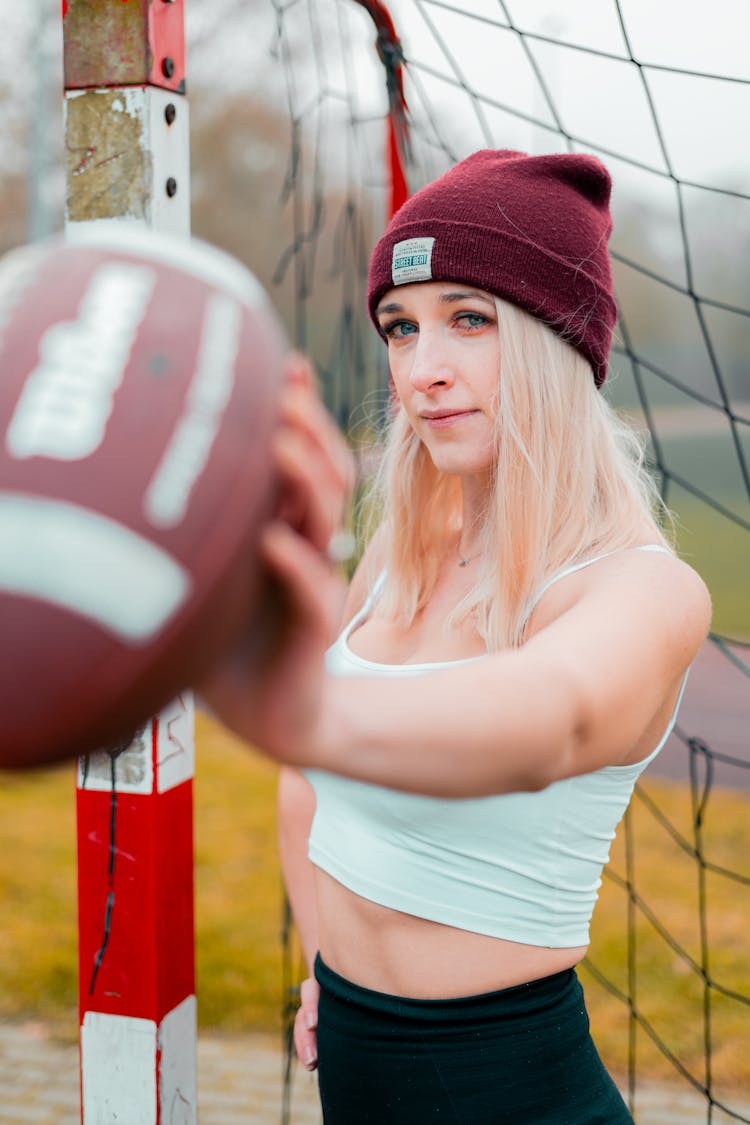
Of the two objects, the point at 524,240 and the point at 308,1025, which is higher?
the point at 524,240

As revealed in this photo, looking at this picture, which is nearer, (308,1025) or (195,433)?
(195,433)

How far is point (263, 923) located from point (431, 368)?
2.89 metres

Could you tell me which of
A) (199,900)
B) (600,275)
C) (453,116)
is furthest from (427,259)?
(453,116)

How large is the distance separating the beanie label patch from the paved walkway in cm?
221

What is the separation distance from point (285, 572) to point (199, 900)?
3.49m

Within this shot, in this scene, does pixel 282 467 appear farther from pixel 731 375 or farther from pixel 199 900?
pixel 731 375

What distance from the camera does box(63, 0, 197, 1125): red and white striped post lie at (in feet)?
5.10

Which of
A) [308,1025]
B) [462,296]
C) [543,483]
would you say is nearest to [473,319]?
[462,296]

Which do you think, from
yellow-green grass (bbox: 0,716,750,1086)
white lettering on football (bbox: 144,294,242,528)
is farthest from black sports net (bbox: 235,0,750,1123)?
white lettering on football (bbox: 144,294,242,528)

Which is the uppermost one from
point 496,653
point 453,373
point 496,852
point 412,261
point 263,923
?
point 412,261

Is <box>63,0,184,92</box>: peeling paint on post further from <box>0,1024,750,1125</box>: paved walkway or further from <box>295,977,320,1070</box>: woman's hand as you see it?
<box>0,1024,750,1125</box>: paved walkway

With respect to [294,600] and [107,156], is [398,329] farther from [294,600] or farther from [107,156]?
[294,600]

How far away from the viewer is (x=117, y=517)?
67cm

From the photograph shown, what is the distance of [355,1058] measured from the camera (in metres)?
1.39
